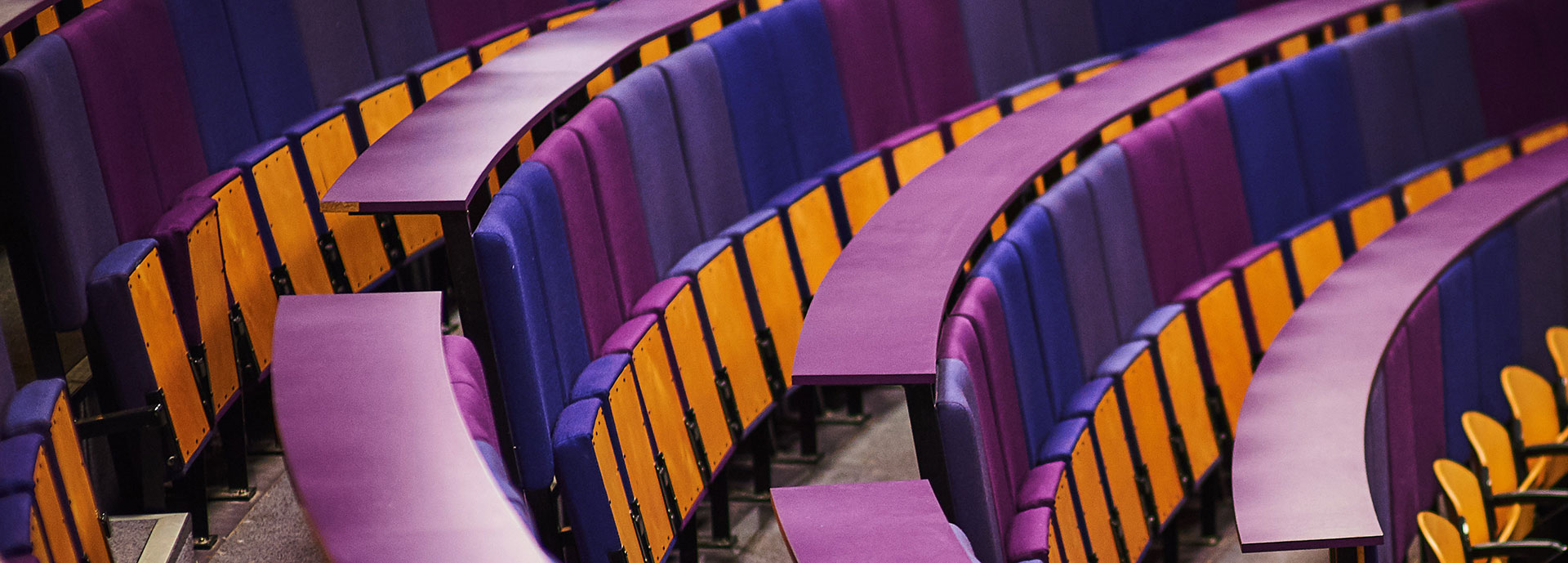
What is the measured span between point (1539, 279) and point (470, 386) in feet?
2.83

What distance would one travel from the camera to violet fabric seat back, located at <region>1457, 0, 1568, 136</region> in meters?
1.35

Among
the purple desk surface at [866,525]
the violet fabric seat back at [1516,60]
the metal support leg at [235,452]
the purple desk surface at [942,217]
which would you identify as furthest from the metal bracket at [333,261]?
the violet fabric seat back at [1516,60]

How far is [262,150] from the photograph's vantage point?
884mm

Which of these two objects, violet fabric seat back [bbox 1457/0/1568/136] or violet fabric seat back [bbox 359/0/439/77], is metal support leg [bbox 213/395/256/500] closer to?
violet fabric seat back [bbox 359/0/439/77]

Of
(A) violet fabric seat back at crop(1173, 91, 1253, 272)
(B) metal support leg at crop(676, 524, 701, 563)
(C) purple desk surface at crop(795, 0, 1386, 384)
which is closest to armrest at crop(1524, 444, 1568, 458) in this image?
(A) violet fabric seat back at crop(1173, 91, 1253, 272)

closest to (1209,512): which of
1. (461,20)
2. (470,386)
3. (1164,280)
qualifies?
(1164,280)

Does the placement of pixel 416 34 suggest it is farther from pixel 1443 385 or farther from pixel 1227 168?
pixel 1443 385

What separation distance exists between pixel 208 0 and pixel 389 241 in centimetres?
19

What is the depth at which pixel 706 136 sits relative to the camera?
0.96 meters

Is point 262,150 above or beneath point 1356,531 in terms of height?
above

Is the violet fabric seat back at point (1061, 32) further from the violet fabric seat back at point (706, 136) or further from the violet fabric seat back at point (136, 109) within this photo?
the violet fabric seat back at point (136, 109)

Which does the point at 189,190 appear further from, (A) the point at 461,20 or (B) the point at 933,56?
(B) the point at 933,56

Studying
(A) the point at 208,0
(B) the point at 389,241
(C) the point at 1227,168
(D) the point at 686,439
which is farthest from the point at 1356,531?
(A) the point at 208,0

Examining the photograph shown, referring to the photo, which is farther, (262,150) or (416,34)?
(416,34)
